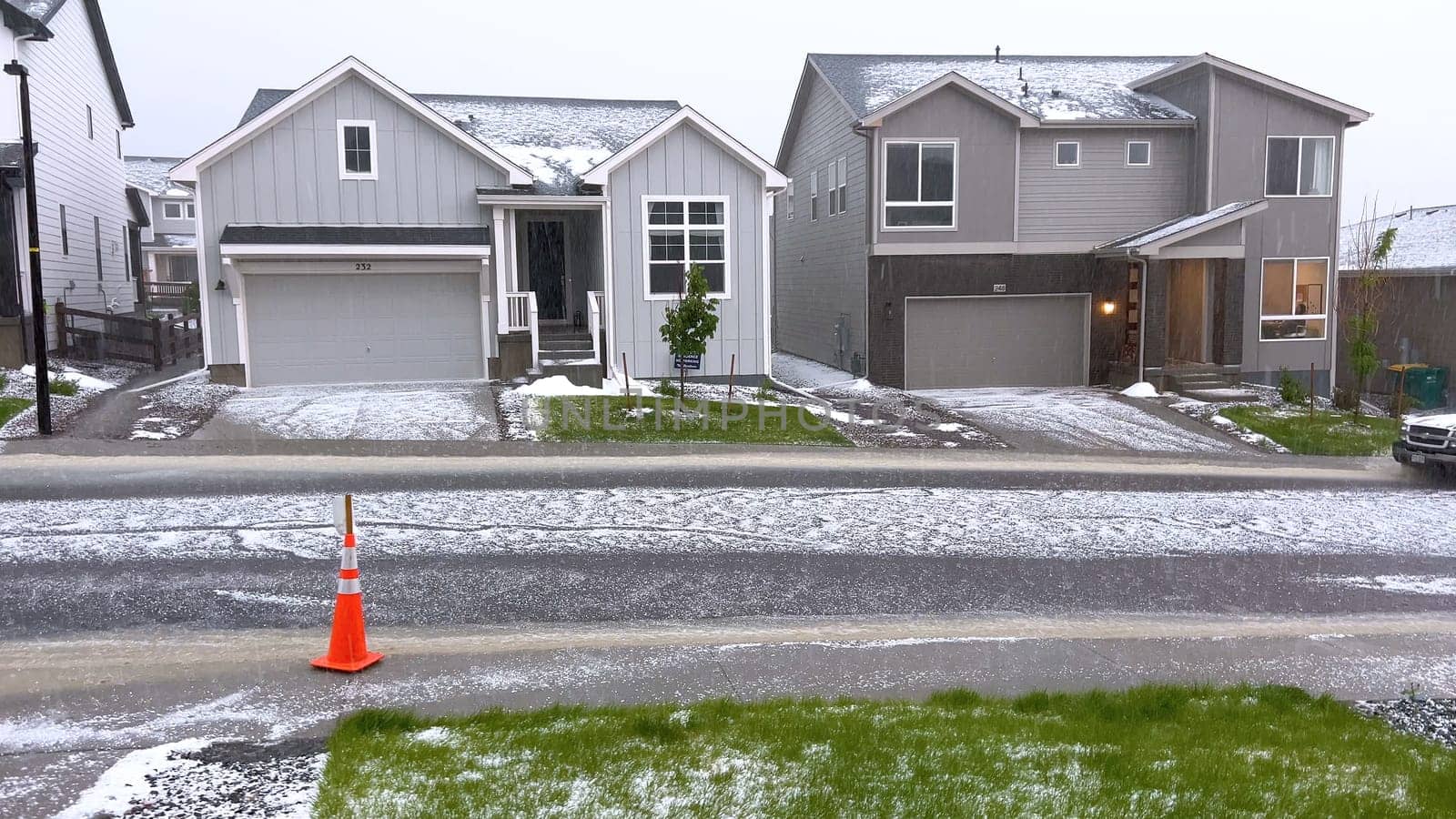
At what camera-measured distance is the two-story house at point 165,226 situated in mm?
50094

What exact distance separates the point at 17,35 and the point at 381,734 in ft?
77.1

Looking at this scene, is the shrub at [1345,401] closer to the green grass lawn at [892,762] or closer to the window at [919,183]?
the window at [919,183]

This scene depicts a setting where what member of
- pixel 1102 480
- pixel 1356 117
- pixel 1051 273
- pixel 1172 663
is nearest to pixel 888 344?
pixel 1051 273

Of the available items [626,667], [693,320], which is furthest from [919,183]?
[626,667]

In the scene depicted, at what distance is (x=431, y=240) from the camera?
20.6 meters

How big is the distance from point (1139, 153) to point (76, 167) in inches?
999

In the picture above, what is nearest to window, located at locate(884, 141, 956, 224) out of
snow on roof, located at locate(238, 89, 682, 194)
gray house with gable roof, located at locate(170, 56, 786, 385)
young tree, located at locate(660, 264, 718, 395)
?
gray house with gable roof, located at locate(170, 56, 786, 385)

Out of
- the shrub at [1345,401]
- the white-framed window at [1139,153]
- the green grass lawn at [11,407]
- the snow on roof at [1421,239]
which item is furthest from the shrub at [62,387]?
the snow on roof at [1421,239]

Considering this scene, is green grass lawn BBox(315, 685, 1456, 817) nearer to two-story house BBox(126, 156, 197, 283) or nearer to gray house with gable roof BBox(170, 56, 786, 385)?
gray house with gable roof BBox(170, 56, 786, 385)

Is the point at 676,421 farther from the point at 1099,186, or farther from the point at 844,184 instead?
the point at 1099,186

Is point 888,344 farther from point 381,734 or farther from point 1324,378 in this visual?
point 381,734

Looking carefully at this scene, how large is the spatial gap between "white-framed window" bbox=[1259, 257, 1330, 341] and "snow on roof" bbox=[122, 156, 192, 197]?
4455 cm

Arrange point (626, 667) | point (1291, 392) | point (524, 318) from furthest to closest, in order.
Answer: point (524, 318) → point (1291, 392) → point (626, 667)

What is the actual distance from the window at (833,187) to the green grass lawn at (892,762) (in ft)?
69.7
